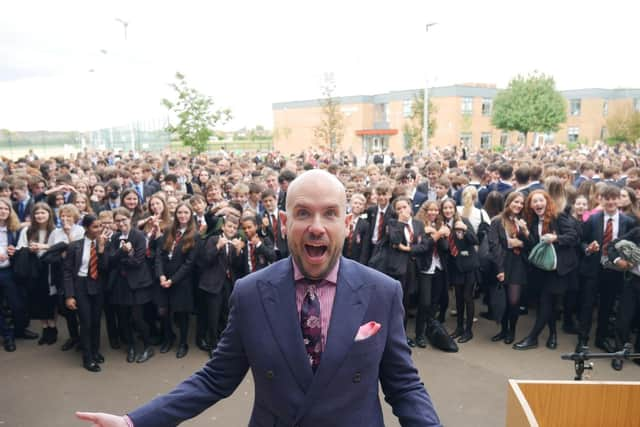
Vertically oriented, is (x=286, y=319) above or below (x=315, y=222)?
below

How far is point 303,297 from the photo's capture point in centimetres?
183

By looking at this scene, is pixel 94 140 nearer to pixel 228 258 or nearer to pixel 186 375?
pixel 228 258

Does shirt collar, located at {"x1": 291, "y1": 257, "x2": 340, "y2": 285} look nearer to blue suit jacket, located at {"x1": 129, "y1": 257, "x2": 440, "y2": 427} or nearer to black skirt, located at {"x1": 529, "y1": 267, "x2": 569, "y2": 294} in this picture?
blue suit jacket, located at {"x1": 129, "y1": 257, "x2": 440, "y2": 427}

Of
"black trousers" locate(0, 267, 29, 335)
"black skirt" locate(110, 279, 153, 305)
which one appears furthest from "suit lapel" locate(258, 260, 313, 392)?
"black trousers" locate(0, 267, 29, 335)

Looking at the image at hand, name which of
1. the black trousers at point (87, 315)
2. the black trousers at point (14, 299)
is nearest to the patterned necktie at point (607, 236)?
the black trousers at point (87, 315)

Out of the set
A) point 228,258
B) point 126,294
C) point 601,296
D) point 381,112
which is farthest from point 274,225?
point 381,112

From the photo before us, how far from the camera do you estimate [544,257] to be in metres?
5.79

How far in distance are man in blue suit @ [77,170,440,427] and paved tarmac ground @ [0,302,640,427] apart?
298 centimetres

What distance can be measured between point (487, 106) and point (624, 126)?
12.9 m

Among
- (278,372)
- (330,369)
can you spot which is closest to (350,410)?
(330,369)

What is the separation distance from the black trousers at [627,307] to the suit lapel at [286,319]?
5.03 m

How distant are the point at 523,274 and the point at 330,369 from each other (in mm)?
5034

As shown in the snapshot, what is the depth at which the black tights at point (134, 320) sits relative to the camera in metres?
5.80

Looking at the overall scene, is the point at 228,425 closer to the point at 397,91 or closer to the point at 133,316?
the point at 133,316
